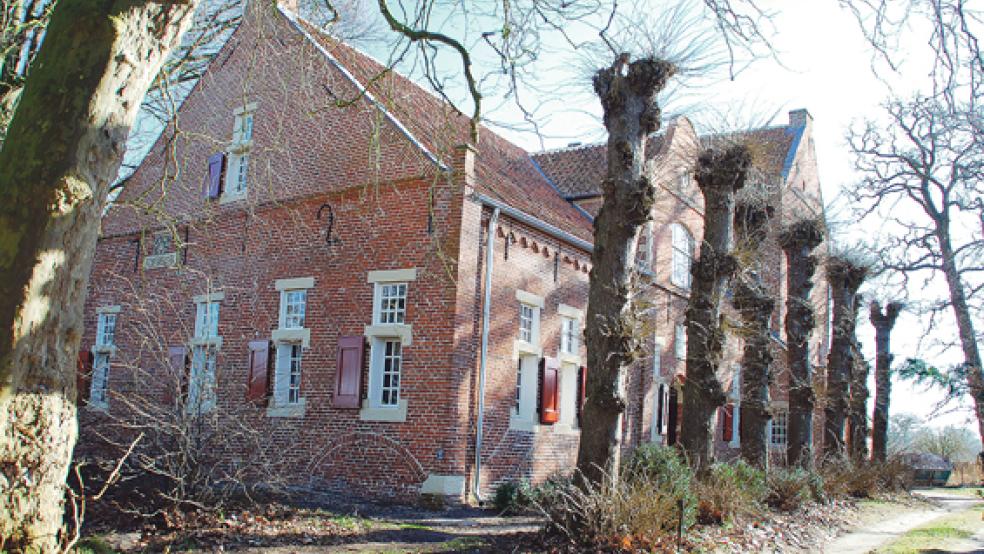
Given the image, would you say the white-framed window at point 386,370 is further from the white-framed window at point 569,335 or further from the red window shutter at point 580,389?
the red window shutter at point 580,389

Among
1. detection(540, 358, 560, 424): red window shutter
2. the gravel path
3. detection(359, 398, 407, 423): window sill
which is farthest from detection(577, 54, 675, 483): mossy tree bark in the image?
detection(540, 358, 560, 424): red window shutter

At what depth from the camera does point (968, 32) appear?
488 cm

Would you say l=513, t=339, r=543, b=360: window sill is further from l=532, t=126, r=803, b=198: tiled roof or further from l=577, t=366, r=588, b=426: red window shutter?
l=532, t=126, r=803, b=198: tiled roof

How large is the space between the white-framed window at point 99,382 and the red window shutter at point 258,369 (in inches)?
190

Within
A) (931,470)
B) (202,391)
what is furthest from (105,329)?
(931,470)

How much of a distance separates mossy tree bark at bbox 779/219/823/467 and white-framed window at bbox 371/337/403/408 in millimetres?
9903

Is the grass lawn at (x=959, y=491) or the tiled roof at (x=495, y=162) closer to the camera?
the tiled roof at (x=495, y=162)

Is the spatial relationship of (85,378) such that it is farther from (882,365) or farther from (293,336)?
(882,365)

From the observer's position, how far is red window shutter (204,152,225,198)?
17.6 m

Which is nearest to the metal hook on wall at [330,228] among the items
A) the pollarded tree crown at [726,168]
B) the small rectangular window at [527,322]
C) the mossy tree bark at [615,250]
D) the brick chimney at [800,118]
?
the small rectangular window at [527,322]

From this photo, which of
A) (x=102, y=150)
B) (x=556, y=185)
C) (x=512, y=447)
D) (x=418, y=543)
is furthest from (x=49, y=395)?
(x=556, y=185)

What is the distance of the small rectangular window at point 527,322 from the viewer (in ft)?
51.8

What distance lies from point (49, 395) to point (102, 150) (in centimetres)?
152

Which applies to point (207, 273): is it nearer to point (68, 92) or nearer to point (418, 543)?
point (418, 543)
